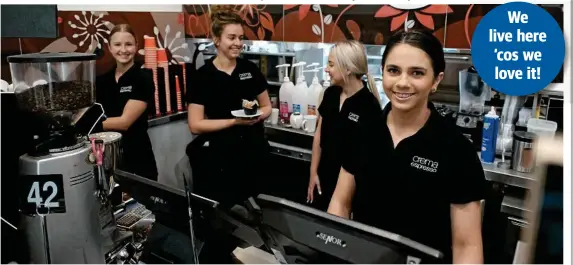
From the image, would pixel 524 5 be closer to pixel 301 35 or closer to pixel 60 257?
pixel 301 35

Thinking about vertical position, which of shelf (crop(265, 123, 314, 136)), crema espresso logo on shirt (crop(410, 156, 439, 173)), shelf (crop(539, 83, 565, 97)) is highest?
shelf (crop(539, 83, 565, 97))

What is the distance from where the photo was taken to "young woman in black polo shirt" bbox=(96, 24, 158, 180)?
233cm

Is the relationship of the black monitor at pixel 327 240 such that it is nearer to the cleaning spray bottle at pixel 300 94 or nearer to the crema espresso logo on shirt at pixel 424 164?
the crema espresso logo on shirt at pixel 424 164

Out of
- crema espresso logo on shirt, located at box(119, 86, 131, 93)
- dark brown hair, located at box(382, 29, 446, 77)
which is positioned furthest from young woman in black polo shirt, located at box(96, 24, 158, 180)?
dark brown hair, located at box(382, 29, 446, 77)

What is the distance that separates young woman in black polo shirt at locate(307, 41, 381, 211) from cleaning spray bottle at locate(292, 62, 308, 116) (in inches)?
23.0

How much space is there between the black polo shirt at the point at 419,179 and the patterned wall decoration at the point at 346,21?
109 cm

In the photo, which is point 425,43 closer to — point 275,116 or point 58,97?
point 58,97

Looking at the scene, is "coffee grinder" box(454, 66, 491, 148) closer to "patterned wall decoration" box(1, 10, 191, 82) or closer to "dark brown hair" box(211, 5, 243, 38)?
"dark brown hair" box(211, 5, 243, 38)

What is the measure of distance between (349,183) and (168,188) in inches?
22.0

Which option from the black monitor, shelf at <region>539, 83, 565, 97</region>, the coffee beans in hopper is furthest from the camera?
shelf at <region>539, 83, 565, 97</region>

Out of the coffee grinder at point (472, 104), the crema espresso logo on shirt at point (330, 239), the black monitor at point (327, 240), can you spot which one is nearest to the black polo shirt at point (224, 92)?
the coffee grinder at point (472, 104)

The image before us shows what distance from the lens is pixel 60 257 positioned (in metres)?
1.28

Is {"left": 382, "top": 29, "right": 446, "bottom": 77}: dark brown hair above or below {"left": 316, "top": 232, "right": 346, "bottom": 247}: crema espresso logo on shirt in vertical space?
above
